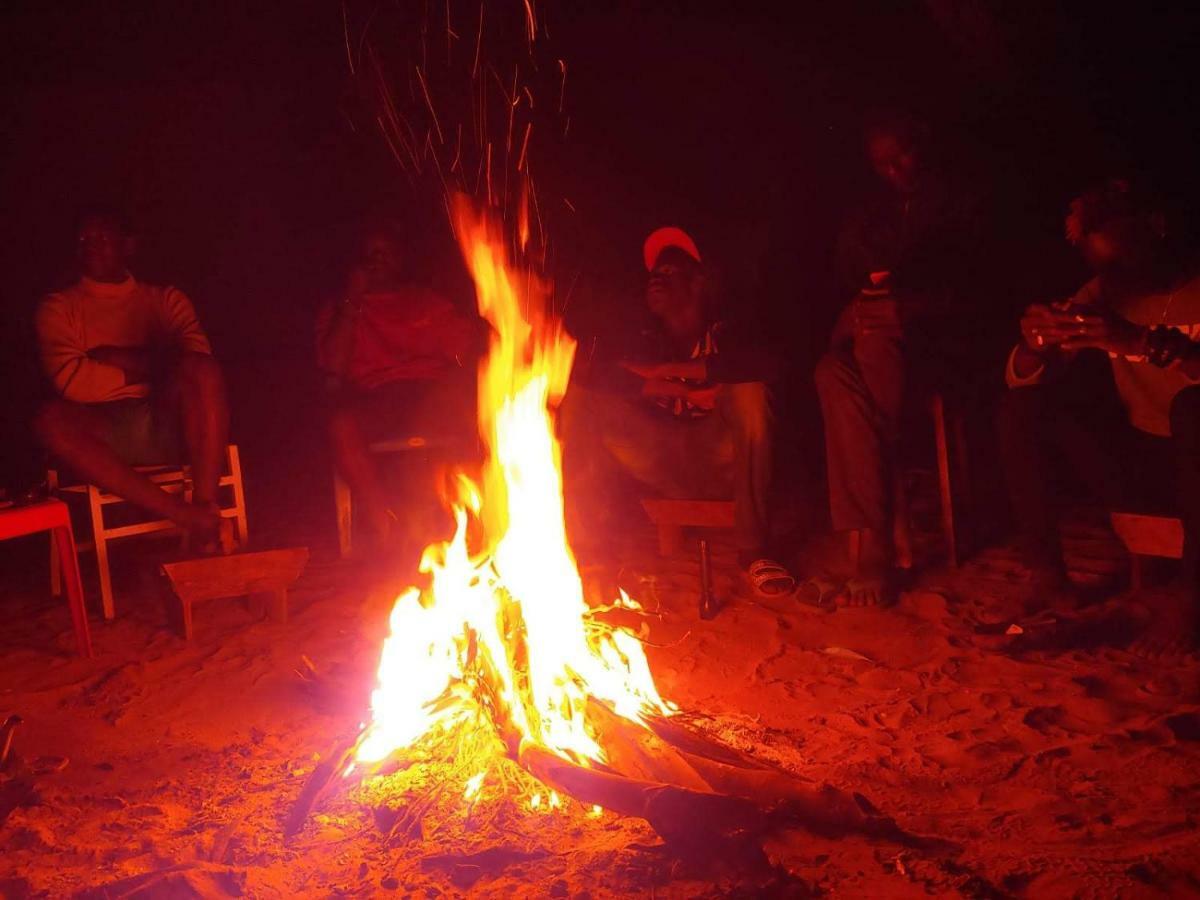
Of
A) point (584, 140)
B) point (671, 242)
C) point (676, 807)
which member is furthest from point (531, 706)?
point (584, 140)

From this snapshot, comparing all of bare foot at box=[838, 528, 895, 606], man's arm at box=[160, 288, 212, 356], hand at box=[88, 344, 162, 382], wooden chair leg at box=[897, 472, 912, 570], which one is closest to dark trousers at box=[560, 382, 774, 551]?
bare foot at box=[838, 528, 895, 606]

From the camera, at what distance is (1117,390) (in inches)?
160

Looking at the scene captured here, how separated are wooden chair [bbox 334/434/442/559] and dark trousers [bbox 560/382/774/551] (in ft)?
3.04

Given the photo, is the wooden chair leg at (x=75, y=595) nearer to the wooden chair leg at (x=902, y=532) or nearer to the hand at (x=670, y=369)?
the hand at (x=670, y=369)

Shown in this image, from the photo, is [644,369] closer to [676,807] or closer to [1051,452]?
[1051,452]

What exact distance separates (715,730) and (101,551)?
3303mm

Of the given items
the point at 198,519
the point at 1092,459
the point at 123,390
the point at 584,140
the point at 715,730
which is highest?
the point at 584,140

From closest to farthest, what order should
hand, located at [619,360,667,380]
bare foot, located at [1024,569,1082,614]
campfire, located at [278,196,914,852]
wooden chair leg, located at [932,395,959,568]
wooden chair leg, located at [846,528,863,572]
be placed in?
campfire, located at [278,196,914,852] < bare foot, located at [1024,569,1082,614] < wooden chair leg, located at [846,528,863,572] < wooden chair leg, located at [932,395,959,568] < hand, located at [619,360,667,380]

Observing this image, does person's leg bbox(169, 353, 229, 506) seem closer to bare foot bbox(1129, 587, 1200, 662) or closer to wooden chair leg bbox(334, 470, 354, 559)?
wooden chair leg bbox(334, 470, 354, 559)

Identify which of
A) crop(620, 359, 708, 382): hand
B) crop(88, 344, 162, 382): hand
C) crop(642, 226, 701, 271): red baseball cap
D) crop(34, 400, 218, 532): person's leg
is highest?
crop(642, 226, 701, 271): red baseball cap

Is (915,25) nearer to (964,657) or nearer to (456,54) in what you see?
(456,54)

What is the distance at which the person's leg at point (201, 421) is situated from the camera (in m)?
5.22

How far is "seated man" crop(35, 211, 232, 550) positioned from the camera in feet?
16.3

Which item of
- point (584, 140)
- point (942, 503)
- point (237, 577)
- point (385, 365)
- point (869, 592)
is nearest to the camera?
point (869, 592)
